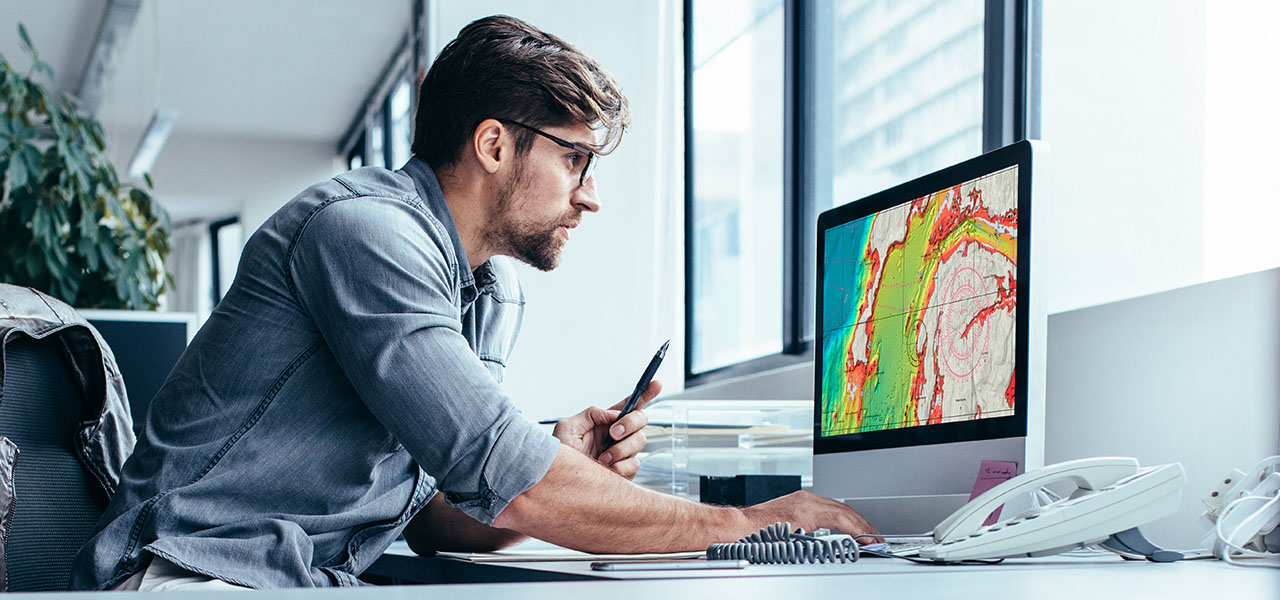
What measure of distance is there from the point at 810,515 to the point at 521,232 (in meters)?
0.59

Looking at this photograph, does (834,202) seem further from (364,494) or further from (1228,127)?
(364,494)

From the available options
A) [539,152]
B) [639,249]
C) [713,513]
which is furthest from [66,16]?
[713,513]

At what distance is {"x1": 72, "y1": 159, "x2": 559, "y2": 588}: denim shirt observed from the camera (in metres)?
1.28

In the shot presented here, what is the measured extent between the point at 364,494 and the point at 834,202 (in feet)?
6.47

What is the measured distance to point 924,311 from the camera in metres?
1.46

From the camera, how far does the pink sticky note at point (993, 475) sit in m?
1.27

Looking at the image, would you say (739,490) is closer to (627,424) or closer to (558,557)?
(627,424)

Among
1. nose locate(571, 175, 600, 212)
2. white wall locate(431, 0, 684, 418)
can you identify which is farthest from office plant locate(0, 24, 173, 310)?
nose locate(571, 175, 600, 212)

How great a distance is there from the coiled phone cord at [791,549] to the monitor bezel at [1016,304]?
24 centimetres

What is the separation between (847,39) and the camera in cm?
311

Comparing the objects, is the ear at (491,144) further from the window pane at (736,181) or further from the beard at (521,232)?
the window pane at (736,181)

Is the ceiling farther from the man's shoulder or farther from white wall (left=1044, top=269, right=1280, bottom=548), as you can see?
white wall (left=1044, top=269, right=1280, bottom=548)

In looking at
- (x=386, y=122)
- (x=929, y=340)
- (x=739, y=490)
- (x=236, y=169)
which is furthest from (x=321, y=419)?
(x=236, y=169)

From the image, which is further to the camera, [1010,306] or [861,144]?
[861,144]
